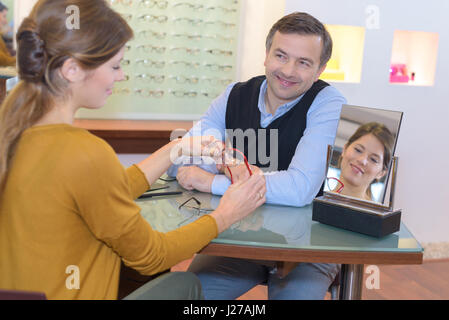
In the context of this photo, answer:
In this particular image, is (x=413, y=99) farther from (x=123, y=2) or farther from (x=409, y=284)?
(x=123, y=2)

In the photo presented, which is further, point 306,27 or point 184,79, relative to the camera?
point 184,79

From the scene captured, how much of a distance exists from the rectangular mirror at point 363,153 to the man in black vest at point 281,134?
0.23 m

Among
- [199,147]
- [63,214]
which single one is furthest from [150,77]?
[63,214]

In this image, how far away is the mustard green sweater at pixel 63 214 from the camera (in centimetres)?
121

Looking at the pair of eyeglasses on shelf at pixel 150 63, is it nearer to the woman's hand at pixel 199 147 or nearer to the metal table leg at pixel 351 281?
the woman's hand at pixel 199 147

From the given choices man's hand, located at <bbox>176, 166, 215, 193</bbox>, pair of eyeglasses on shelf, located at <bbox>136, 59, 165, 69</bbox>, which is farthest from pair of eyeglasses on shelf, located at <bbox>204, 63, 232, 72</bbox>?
man's hand, located at <bbox>176, 166, 215, 193</bbox>

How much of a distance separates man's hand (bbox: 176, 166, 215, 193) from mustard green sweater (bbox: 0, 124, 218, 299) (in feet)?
2.13

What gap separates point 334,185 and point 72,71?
89 cm

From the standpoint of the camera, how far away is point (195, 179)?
1971mm

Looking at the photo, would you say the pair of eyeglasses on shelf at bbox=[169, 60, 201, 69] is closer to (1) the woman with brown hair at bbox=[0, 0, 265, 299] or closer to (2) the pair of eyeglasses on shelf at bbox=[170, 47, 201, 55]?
(2) the pair of eyeglasses on shelf at bbox=[170, 47, 201, 55]

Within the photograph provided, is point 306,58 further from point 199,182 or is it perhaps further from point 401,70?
point 401,70

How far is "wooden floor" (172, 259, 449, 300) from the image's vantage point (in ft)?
11.0

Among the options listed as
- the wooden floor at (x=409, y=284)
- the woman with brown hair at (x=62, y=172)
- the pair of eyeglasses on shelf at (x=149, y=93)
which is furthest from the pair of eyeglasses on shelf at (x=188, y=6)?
the woman with brown hair at (x=62, y=172)
